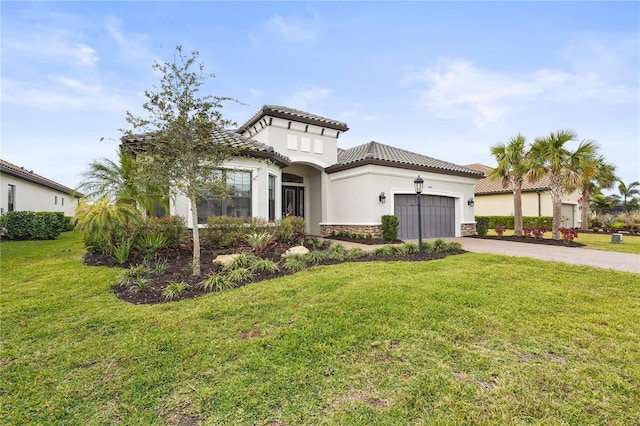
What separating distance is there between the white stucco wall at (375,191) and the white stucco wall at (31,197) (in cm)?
1223

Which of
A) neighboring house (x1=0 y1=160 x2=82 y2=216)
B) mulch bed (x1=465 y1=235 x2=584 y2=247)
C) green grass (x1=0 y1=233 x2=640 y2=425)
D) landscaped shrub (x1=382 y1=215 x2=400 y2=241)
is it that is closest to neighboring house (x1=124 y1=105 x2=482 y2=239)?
landscaped shrub (x1=382 y1=215 x2=400 y2=241)

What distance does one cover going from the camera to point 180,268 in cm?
668

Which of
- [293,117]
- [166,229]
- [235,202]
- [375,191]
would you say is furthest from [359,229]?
[166,229]

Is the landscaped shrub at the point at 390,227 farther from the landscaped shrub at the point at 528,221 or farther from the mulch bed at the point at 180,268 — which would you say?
the landscaped shrub at the point at 528,221

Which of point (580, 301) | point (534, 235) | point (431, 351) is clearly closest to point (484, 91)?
point (534, 235)

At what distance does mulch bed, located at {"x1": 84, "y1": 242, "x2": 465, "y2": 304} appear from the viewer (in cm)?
494

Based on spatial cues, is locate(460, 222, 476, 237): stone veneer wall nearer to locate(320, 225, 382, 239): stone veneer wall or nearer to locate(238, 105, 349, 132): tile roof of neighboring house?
locate(320, 225, 382, 239): stone veneer wall

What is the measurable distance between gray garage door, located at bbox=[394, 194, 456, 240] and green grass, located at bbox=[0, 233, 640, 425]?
8.62 m

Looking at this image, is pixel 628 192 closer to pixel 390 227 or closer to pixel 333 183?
pixel 390 227

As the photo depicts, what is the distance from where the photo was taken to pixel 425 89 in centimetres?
1357

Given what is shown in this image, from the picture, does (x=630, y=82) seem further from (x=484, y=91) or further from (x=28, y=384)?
(x=28, y=384)

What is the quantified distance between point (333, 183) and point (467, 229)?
760 cm

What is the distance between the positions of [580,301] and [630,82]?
1142cm

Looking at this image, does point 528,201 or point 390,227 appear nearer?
point 390,227
